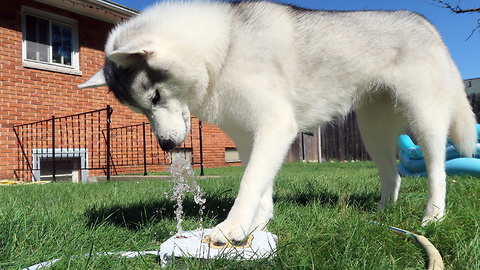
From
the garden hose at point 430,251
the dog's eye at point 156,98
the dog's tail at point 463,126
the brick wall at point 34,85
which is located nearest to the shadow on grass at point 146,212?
the dog's eye at point 156,98

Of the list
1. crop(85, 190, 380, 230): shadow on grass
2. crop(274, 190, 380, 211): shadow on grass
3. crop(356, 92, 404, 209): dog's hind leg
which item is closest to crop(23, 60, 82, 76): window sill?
Answer: crop(85, 190, 380, 230): shadow on grass

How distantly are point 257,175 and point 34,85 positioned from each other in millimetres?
8227

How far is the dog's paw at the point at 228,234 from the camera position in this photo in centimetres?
176

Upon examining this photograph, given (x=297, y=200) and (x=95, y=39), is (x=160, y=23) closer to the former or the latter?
(x=297, y=200)

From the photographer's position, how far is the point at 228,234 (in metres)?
1.79

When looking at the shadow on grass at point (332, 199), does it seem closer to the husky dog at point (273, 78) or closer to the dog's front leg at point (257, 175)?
the husky dog at point (273, 78)

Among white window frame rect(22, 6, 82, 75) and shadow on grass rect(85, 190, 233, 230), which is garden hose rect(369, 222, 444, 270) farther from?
white window frame rect(22, 6, 82, 75)

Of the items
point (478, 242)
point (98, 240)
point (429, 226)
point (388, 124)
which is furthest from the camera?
point (388, 124)

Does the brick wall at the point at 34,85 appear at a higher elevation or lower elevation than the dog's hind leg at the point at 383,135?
higher

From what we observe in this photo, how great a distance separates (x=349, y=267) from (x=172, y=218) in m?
1.51

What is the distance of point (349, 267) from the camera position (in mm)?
1502

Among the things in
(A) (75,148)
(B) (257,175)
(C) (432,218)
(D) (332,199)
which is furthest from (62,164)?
(C) (432,218)

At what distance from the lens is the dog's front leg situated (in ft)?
5.96

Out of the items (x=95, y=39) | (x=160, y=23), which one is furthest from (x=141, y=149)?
(x=160, y=23)
